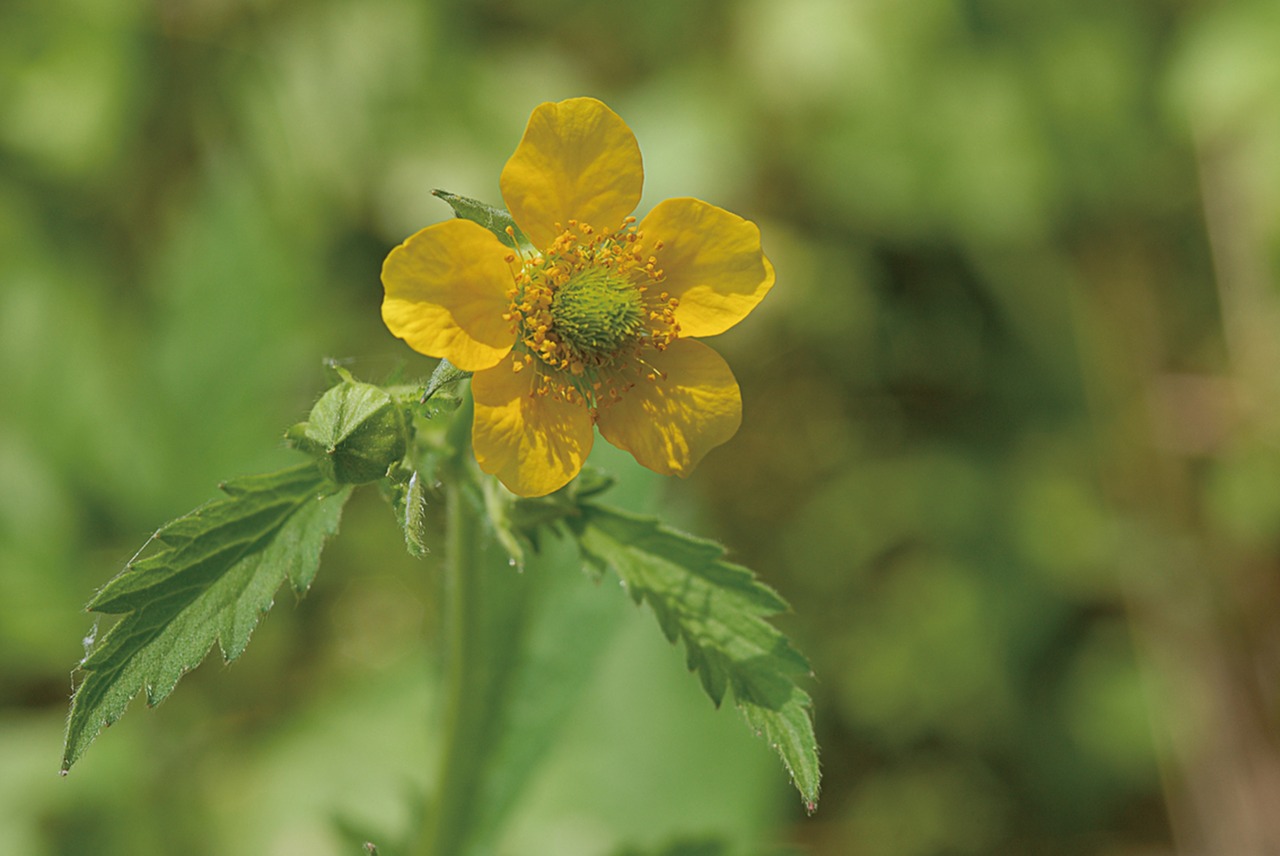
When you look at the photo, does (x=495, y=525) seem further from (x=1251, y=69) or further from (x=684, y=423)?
(x=1251, y=69)

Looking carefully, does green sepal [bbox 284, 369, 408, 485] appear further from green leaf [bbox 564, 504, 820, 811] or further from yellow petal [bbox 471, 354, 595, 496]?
green leaf [bbox 564, 504, 820, 811]

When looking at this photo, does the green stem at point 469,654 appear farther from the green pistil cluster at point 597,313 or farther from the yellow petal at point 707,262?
the yellow petal at point 707,262

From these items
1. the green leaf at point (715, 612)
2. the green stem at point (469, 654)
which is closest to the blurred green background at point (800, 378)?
the green stem at point (469, 654)

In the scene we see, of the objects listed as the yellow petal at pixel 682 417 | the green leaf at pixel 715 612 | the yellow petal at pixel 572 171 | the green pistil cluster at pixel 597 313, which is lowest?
the green leaf at pixel 715 612

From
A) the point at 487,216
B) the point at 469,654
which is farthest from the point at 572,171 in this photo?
the point at 469,654

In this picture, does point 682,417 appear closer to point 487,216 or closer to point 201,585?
point 487,216

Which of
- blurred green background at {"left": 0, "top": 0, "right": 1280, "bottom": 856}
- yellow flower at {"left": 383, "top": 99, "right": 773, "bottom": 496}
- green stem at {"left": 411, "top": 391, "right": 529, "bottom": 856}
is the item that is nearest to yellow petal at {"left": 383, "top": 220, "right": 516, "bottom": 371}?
yellow flower at {"left": 383, "top": 99, "right": 773, "bottom": 496}

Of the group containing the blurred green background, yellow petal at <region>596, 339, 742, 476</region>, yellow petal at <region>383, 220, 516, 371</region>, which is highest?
yellow petal at <region>383, 220, 516, 371</region>
